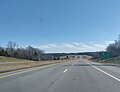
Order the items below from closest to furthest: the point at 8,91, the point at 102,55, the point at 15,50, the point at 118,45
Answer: the point at 8,91
the point at 102,55
the point at 118,45
the point at 15,50

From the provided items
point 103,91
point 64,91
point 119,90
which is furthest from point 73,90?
point 119,90

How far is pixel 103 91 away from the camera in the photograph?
12.8m

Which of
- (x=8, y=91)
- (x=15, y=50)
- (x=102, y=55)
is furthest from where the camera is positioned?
(x=15, y=50)

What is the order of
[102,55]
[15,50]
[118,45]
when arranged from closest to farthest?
[102,55], [118,45], [15,50]

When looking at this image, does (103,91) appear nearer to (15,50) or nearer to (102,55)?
(102,55)

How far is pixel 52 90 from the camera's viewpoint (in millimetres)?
13125

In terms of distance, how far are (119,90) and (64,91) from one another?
287 cm

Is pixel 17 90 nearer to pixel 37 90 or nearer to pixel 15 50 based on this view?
pixel 37 90

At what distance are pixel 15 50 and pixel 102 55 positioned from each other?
9870cm

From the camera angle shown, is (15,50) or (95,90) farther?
(15,50)

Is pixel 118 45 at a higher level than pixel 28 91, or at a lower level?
higher

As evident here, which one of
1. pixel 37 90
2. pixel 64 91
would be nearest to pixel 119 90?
pixel 64 91

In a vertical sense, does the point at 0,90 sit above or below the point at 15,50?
below

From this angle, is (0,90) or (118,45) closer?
(0,90)
